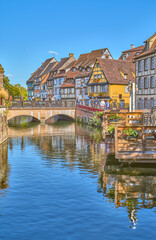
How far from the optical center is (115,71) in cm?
6209

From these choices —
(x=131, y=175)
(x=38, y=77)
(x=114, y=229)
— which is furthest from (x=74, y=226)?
(x=38, y=77)

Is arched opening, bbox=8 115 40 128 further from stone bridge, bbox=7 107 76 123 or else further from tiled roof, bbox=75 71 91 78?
tiled roof, bbox=75 71 91 78

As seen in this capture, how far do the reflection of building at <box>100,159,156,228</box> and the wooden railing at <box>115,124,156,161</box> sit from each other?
93 cm

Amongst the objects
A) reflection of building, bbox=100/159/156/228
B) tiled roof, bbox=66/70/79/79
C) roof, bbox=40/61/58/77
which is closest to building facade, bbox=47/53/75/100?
tiled roof, bbox=66/70/79/79

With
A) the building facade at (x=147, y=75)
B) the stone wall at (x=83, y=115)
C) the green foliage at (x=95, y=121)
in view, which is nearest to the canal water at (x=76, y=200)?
the green foliage at (x=95, y=121)

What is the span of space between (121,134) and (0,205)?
260 inches

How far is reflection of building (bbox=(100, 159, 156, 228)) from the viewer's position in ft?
37.2

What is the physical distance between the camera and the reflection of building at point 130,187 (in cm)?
1134

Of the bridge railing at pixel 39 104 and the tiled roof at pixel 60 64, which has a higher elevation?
the tiled roof at pixel 60 64

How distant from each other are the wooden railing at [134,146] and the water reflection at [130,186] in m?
0.93

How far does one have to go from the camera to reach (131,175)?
15.4m

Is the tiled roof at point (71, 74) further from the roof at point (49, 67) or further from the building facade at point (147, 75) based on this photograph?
the building facade at point (147, 75)

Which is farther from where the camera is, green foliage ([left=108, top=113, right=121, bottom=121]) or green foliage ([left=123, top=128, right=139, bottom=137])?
green foliage ([left=108, top=113, right=121, bottom=121])

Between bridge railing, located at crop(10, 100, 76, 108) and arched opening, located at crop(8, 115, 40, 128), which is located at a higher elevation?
bridge railing, located at crop(10, 100, 76, 108)
